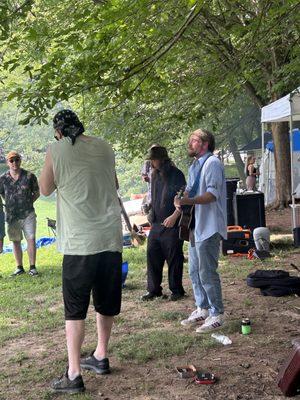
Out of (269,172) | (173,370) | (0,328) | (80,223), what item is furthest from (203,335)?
(269,172)

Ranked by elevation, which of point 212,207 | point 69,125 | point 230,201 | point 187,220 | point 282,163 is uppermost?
point 69,125

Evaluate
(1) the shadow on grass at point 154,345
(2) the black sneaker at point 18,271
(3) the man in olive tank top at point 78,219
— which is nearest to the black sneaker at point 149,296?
(1) the shadow on grass at point 154,345

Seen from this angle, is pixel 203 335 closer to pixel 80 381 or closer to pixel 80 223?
pixel 80 381

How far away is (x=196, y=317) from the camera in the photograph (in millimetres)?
5363

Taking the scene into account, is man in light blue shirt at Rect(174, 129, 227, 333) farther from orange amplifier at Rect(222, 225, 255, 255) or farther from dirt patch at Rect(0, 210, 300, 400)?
orange amplifier at Rect(222, 225, 255, 255)

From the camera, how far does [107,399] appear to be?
12.4ft

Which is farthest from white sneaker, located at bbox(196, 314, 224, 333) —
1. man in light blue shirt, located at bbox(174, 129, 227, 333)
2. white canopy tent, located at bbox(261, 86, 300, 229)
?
white canopy tent, located at bbox(261, 86, 300, 229)

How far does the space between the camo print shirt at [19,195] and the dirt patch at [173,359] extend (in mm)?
2712

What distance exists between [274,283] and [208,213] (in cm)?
180

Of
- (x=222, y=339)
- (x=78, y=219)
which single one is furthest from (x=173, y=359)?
(x=78, y=219)

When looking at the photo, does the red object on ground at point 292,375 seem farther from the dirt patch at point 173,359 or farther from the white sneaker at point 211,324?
the white sneaker at point 211,324

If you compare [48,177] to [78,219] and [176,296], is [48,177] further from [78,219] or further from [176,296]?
[176,296]

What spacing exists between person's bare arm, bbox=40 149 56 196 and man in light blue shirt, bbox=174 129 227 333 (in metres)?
1.35

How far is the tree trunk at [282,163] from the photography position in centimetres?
1438
